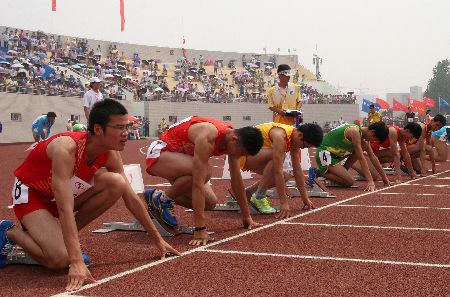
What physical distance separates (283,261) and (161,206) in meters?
1.65

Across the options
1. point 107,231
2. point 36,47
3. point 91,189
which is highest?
point 36,47

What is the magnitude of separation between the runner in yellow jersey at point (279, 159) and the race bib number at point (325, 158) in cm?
234

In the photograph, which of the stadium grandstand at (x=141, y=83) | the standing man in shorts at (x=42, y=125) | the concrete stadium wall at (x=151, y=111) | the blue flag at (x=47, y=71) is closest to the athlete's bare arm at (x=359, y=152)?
the standing man in shorts at (x=42, y=125)

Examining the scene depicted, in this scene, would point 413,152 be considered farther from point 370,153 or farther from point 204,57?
point 204,57

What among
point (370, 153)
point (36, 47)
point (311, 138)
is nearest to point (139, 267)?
point (311, 138)

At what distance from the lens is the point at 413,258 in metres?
4.43

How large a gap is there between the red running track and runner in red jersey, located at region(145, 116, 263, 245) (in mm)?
293

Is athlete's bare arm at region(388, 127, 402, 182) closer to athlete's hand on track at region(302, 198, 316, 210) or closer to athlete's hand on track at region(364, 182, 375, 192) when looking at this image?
athlete's hand on track at region(364, 182, 375, 192)

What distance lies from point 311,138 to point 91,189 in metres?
2.77

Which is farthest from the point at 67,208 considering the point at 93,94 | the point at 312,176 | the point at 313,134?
the point at 93,94

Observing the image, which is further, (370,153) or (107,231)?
(370,153)

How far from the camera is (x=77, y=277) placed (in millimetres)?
3605

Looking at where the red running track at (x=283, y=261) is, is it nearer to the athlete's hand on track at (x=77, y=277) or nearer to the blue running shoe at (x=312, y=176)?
the athlete's hand on track at (x=77, y=277)

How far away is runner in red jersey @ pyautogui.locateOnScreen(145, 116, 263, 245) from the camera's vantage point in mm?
5004
